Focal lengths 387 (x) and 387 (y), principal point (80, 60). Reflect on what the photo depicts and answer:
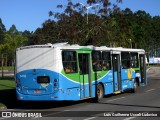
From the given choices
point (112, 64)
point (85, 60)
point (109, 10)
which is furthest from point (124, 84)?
point (109, 10)

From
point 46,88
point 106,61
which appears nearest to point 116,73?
point 106,61

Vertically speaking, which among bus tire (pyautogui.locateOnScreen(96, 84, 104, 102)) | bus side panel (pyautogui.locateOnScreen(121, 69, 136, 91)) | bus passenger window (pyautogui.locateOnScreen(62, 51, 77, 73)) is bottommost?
bus tire (pyautogui.locateOnScreen(96, 84, 104, 102))

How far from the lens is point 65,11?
35.0 m

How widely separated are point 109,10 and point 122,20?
2573mm

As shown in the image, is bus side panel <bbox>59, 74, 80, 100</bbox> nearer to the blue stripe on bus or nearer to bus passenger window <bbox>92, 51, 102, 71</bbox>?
the blue stripe on bus

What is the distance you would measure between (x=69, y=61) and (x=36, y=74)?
1.54 metres

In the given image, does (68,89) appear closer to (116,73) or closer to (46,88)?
(46,88)

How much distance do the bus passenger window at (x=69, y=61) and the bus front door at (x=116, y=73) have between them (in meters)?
4.31

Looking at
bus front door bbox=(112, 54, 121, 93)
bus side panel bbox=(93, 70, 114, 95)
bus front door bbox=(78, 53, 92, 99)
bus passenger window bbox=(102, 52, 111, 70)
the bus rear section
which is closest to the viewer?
the bus rear section

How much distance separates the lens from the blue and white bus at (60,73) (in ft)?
52.8

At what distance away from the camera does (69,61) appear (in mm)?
16781

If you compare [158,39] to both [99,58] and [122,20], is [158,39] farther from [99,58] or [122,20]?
[99,58]

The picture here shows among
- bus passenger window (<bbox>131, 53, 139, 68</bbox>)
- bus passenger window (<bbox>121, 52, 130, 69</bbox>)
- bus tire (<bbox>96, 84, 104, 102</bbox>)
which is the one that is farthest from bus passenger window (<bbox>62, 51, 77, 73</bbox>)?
bus passenger window (<bbox>131, 53, 139, 68</bbox>)

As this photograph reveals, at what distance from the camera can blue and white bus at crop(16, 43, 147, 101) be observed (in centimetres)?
1609
